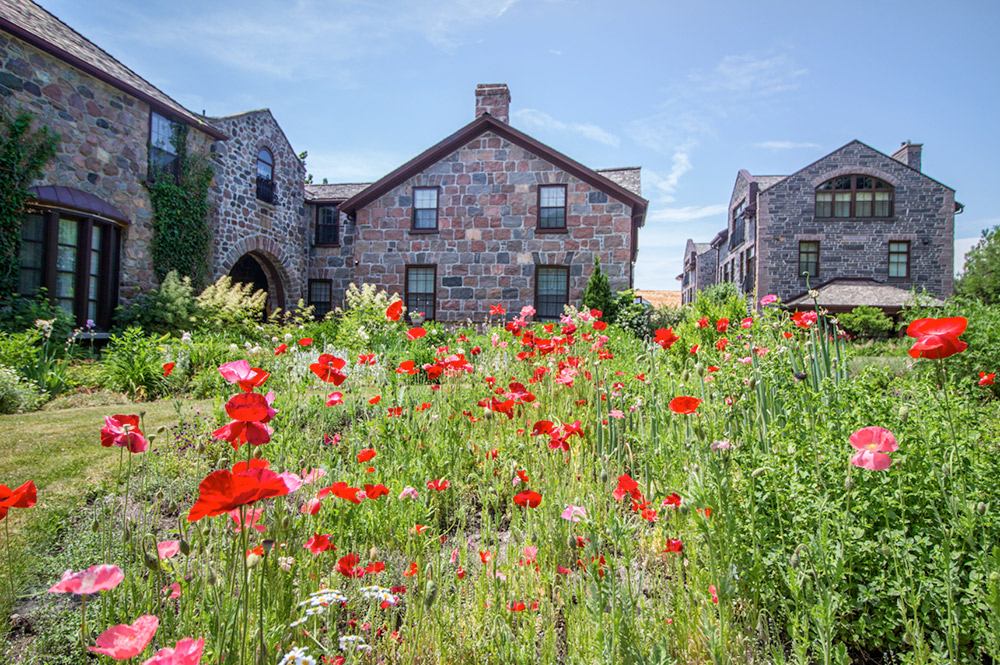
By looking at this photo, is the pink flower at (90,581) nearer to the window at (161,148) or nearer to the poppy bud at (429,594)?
the poppy bud at (429,594)

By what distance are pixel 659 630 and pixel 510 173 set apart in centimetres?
1408

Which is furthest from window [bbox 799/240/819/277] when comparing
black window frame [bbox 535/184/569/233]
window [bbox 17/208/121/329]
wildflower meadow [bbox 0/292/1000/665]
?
window [bbox 17/208/121/329]

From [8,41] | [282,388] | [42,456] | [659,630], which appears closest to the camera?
[659,630]

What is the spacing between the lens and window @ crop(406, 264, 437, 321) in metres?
15.0

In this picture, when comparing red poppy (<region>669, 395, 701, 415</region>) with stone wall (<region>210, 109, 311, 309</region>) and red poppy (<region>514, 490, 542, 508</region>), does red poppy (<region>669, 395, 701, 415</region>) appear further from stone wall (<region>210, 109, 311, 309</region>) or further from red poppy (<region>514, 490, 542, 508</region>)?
Result: stone wall (<region>210, 109, 311, 309</region>)

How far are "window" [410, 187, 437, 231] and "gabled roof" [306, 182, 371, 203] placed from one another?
422 centimetres

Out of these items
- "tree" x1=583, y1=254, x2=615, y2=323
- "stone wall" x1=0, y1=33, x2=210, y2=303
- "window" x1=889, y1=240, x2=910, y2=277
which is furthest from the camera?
"window" x1=889, y1=240, x2=910, y2=277

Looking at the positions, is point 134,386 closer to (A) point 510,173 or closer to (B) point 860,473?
(B) point 860,473

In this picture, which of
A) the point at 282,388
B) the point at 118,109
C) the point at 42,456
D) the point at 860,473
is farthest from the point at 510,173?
the point at 860,473

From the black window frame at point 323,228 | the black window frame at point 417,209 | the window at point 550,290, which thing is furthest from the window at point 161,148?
the window at point 550,290

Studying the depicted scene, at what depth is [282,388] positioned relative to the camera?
430 centimetres

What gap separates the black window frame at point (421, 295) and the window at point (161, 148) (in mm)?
6139

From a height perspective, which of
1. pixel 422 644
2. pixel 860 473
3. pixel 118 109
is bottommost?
pixel 422 644

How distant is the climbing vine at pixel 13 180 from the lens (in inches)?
362
